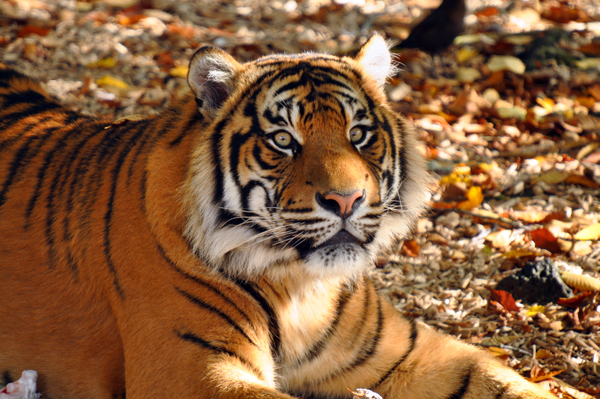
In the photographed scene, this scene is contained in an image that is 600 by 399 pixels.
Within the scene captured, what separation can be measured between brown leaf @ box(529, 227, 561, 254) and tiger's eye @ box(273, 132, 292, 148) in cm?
145

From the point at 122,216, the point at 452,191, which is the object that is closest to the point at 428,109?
the point at 452,191

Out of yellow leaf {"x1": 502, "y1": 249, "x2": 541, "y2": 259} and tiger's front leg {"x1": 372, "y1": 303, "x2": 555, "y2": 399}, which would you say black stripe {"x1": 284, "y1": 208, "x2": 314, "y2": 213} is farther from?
yellow leaf {"x1": 502, "y1": 249, "x2": 541, "y2": 259}

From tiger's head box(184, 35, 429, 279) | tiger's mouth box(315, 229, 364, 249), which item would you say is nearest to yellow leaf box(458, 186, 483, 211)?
tiger's head box(184, 35, 429, 279)

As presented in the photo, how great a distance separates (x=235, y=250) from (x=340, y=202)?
1.32 ft

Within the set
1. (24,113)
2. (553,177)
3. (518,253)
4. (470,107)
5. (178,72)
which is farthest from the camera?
(178,72)

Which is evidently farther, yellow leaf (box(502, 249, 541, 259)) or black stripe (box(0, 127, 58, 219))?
yellow leaf (box(502, 249, 541, 259))

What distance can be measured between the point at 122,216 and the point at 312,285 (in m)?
0.64

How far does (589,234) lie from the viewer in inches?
109

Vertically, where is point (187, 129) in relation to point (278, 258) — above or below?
above

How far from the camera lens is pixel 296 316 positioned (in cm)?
196

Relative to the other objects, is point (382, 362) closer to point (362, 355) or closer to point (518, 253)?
point (362, 355)

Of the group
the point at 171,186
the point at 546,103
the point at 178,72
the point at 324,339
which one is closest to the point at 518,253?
the point at 324,339

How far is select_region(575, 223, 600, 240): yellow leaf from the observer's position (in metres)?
2.75

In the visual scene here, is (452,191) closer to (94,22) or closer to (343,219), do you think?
(343,219)
